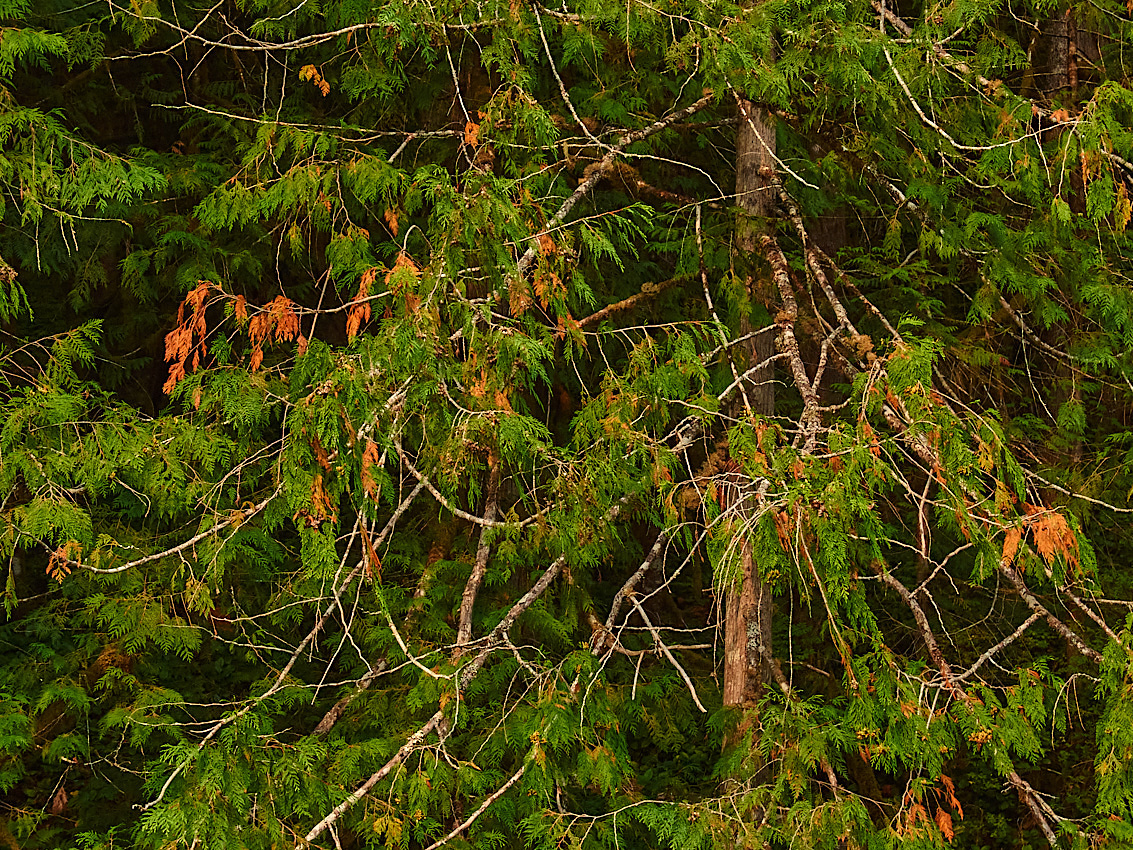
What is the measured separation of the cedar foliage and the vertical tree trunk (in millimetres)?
62

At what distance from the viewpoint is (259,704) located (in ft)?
16.6

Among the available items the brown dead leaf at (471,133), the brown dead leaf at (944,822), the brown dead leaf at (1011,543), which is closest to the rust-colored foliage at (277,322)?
the brown dead leaf at (471,133)

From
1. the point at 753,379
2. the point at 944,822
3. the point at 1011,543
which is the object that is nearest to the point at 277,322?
the point at 753,379

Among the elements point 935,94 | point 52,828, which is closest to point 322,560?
point 935,94

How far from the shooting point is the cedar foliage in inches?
163

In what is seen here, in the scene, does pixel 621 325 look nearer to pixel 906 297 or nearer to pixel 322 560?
pixel 906 297

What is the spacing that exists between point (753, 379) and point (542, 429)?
206 cm

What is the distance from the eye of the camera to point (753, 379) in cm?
591

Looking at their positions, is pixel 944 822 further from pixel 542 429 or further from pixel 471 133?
pixel 471 133

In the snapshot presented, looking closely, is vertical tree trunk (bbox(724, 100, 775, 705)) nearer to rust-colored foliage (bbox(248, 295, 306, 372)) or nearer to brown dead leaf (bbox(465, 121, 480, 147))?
brown dead leaf (bbox(465, 121, 480, 147))

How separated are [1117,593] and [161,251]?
22.4 ft

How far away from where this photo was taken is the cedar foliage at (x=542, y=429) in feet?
13.5

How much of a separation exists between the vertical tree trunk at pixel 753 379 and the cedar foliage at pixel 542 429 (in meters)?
0.06

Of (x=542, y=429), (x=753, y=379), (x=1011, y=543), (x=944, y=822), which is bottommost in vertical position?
(x=944, y=822)
